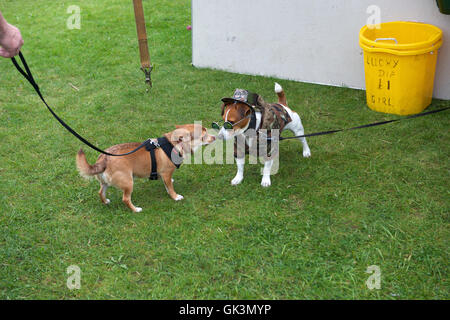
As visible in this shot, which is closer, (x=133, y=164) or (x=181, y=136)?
(x=133, y=164)

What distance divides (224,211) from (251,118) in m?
0.92

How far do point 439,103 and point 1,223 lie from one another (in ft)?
18.4

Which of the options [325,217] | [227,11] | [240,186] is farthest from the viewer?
[227,11]

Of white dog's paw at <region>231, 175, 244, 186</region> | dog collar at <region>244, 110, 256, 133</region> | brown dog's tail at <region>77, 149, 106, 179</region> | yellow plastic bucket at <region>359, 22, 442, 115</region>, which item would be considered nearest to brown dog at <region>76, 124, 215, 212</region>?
brown dog's tail at <region>77, 149, 106, 179</region>

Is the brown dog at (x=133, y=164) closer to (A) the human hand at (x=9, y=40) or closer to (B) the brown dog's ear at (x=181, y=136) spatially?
(B) the brown dog's ear at (x=181, y=136)

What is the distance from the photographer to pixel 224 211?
4.16m

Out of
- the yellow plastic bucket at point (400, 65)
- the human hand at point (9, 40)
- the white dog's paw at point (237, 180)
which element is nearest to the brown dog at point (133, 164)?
the white dog's paw at point (237, 180)

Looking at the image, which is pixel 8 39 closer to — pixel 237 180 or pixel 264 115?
pixel 264 115

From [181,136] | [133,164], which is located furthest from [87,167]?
[181,136]

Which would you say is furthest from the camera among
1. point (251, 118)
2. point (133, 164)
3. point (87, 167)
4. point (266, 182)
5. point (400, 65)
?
point (400, 65)

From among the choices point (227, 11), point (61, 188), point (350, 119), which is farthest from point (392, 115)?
point (61, 188)

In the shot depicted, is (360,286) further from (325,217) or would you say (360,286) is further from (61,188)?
(61,188)

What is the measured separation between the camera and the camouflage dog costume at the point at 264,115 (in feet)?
13.1
